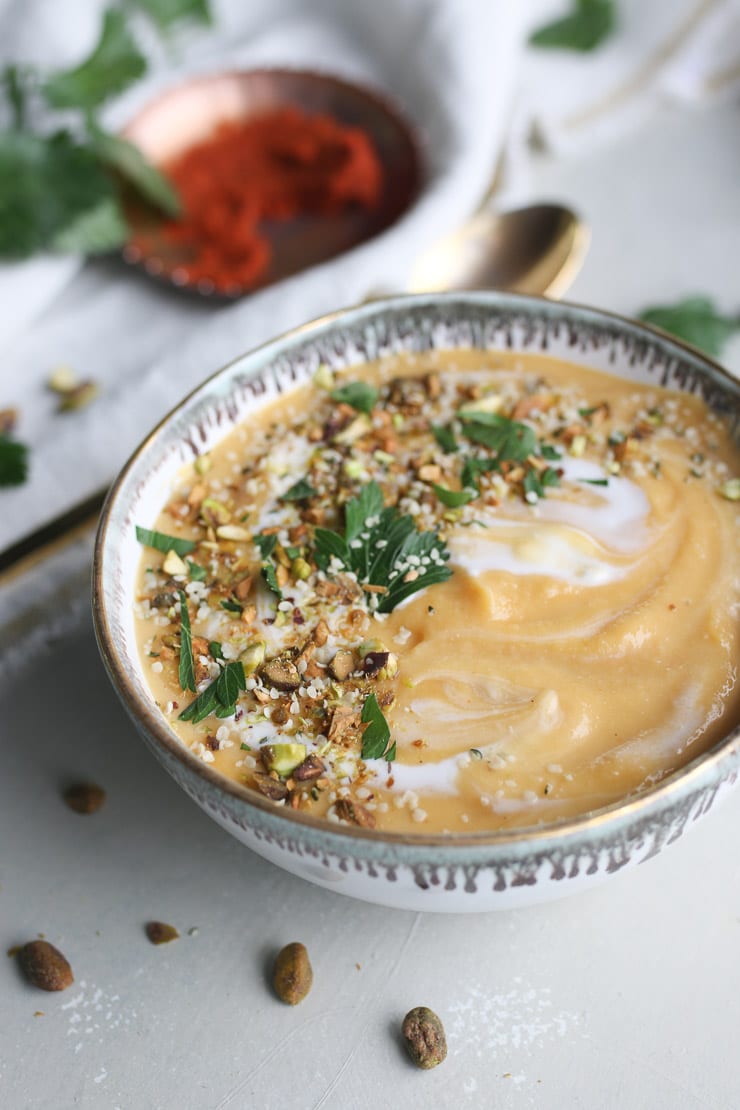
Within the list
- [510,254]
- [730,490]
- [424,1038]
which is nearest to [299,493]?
[730,490]

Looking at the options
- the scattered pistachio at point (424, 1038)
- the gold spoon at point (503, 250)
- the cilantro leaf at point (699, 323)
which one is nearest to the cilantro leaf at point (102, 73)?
the gold spoon at point (503, 250)

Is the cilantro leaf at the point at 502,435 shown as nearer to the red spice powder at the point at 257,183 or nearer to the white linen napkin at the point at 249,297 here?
the white linen napkin at the point at 249,297

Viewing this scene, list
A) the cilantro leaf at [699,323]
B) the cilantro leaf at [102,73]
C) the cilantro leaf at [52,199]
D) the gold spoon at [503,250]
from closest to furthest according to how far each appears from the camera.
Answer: the cilantro leaf at [699,323] < the gold spoon at [503,250] < the cilantro leaf at [52,199] < the cilantro leaf at [102,73]

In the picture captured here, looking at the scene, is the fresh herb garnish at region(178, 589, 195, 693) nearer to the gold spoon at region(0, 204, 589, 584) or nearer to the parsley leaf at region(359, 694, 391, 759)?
the parsley leaf at region(359, 694, 391, 759)

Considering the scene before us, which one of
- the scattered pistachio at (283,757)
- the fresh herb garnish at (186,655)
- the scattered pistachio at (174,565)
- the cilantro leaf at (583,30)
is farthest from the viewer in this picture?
the cilantro leaf at (583,30)

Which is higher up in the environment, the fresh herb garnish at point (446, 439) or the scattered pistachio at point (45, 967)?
the fresh herb garnish at point (446, 439)

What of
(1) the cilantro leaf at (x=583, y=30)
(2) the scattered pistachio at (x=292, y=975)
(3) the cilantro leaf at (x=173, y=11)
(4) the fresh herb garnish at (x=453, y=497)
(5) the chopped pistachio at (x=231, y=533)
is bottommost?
(2) the scattered pistachio at (x=292, y=975)

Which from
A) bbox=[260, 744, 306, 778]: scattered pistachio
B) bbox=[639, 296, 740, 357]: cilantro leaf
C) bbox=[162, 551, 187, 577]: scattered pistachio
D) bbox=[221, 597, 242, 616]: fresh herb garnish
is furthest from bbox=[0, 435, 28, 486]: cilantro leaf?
bbox=[639, 296, 740, 357]: cilantro leaf

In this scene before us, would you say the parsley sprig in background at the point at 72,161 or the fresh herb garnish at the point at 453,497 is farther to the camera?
the parsley sprig in background at the point at 72,161

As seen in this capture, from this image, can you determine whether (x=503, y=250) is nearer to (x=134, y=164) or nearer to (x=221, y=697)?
(x=134, y=164)
